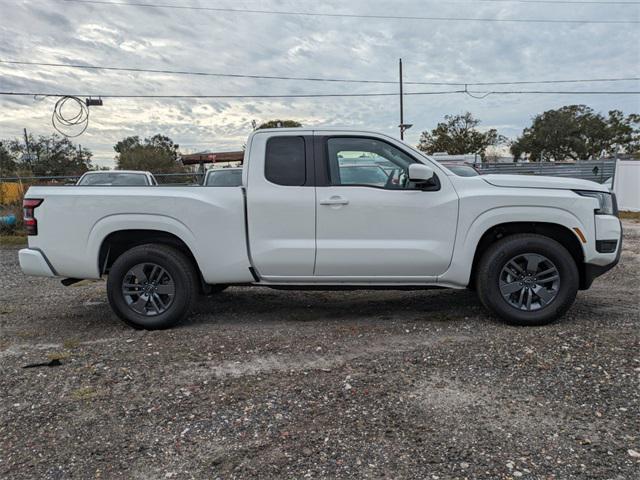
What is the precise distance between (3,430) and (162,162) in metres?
41.8

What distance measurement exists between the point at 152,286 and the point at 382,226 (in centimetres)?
222

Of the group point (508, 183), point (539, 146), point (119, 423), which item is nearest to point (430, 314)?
point (508, 183)

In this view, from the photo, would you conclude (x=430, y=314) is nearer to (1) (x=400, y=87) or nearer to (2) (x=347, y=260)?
(2) (x=347, y=260)

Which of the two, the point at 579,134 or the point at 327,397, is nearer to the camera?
the point at 327,397

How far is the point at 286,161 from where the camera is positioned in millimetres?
4543

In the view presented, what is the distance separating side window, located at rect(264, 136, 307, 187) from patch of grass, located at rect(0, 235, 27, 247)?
402 inches

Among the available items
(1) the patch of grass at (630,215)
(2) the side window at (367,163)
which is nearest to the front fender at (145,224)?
(2) the side window at (367,163)

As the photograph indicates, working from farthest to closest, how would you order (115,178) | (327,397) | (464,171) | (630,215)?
(630,215) → (115,178) → (464,171) → (327,397)

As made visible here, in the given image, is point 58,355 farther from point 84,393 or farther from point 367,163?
point 367,163

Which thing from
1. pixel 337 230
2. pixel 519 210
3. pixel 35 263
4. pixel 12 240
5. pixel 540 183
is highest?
pixel 540 183

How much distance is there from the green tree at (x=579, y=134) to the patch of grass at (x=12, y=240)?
47.3 m

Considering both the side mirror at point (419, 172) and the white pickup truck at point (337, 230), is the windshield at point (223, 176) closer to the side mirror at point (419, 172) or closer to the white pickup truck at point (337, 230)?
the white pickup truck at point (337, 230)

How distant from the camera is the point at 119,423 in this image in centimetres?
286

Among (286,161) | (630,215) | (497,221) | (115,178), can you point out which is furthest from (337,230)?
(630,215)
